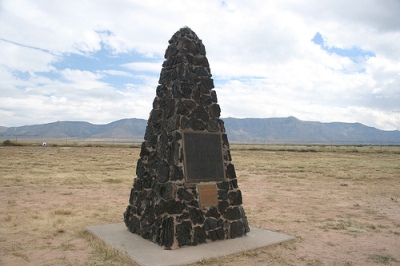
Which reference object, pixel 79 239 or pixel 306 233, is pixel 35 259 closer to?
pixel 79 239

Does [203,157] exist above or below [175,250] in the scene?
above

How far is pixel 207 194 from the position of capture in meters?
A: 8.04

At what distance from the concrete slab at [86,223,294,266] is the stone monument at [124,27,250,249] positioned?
7.8 inches

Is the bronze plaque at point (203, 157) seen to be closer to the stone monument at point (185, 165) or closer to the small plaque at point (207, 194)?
the stone monument at point (185, 165)

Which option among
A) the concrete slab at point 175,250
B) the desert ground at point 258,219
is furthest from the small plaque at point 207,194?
the desert ground at point 258,219

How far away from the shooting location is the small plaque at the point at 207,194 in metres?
7.92

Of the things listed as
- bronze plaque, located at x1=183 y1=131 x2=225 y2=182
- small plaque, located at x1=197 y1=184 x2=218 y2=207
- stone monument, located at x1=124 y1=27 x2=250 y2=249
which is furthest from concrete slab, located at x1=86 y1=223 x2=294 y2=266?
bronze plaque, located at x1=183 y1=131 x2=225 y2=182

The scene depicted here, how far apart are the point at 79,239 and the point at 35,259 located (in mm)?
1504

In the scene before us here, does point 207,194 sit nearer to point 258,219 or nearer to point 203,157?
point 203,157

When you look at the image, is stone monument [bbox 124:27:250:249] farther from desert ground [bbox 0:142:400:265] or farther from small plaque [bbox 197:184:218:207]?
desert ground [bbox 0:142:400:265]

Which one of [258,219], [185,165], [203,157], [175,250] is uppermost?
[203,157]

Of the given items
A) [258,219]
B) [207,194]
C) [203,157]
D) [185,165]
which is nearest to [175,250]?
[207,194]

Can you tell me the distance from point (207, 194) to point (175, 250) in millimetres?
1367

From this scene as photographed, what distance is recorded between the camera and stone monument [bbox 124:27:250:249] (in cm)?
769
